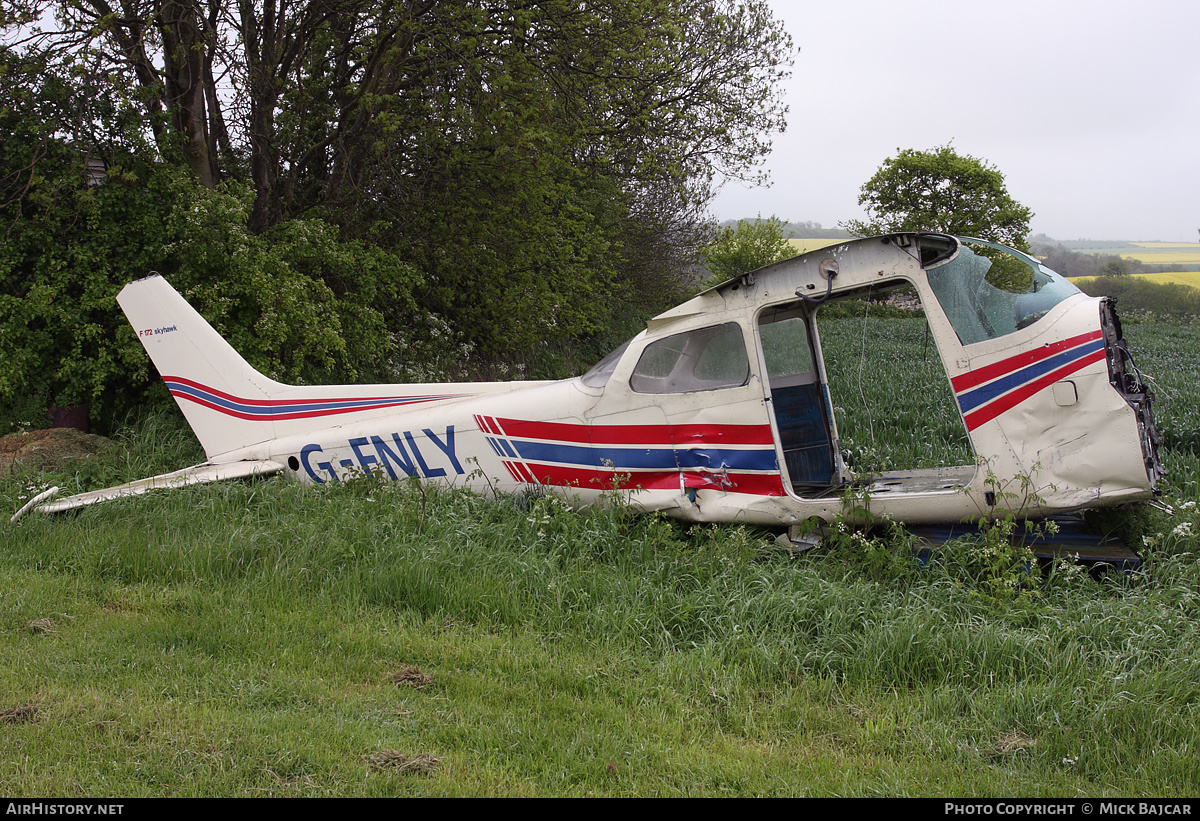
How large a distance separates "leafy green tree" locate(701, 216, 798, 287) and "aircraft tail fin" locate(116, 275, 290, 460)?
30.5 metres

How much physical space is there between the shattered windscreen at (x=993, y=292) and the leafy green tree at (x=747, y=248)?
102ft

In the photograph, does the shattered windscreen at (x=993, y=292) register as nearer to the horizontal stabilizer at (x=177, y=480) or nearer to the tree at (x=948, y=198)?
the horizontal stabilizer at (x=177, y=480)

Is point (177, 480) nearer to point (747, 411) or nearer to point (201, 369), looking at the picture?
point (201, 369)

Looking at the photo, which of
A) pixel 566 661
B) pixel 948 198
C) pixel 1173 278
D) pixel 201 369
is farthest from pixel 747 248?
pixel 566 661

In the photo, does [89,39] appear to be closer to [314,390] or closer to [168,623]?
[314,390]

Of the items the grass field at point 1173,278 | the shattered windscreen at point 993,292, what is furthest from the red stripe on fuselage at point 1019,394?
the grass field at point 1173,278

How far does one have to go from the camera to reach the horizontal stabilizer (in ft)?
20.1

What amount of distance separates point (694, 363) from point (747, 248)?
132 feet

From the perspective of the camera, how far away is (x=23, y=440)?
7.95 meters

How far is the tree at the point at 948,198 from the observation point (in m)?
Answer: 39.0

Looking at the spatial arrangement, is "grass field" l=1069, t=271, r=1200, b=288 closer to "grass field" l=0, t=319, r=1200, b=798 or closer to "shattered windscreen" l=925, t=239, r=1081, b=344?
"shattered windscreen" l=925, t=239, r=1081, b=344

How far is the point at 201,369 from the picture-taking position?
287 inches
